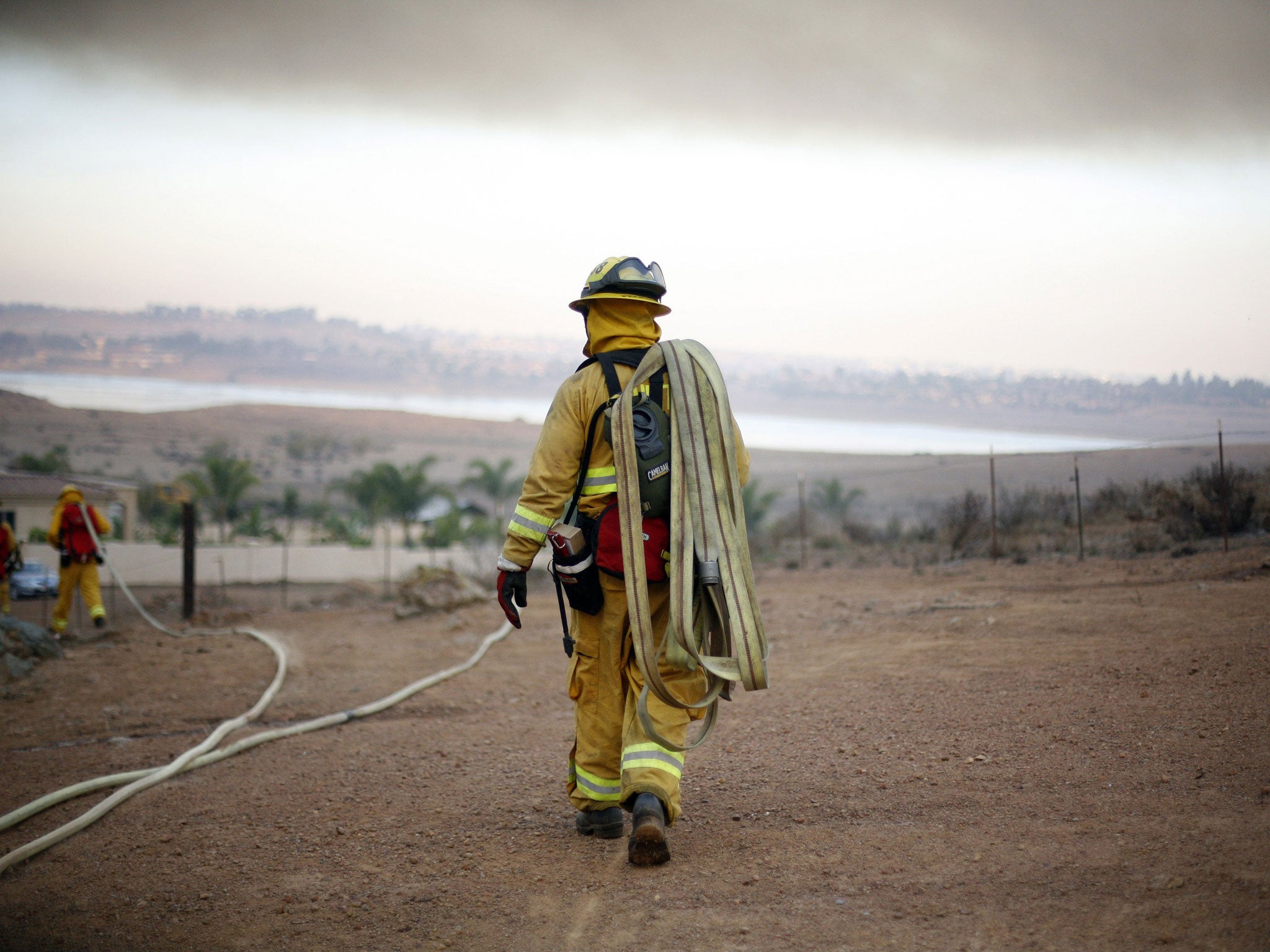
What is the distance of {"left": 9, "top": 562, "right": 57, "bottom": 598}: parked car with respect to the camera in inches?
906

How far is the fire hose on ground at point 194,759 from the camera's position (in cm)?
438

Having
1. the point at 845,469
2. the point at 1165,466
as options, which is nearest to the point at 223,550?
the point at 1165,466

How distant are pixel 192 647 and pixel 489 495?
110 feet

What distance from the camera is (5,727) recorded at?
7246 mm

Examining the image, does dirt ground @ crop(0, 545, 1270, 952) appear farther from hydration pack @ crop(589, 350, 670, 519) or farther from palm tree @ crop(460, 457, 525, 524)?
palm tree @ crop(460, 457, 525, 524)

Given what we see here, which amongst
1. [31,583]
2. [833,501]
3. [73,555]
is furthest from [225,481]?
[73,555]

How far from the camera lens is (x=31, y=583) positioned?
23.2 meters

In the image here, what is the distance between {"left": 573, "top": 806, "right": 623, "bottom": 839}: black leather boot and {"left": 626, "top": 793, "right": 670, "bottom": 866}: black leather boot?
0.34 m

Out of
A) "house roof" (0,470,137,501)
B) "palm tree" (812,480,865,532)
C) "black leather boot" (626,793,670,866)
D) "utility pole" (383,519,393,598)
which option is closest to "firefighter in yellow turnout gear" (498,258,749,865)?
"black leather boot" (626,793,670,866)

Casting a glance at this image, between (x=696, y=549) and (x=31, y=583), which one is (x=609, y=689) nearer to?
(x=696, y=549)

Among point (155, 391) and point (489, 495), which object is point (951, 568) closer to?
point (489, 495)

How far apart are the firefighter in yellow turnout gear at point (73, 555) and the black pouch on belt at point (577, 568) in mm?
10334

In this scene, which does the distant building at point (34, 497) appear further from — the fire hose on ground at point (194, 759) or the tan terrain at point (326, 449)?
the fire hose on ground at point (194, 759)

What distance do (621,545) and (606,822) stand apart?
3.72 feet
